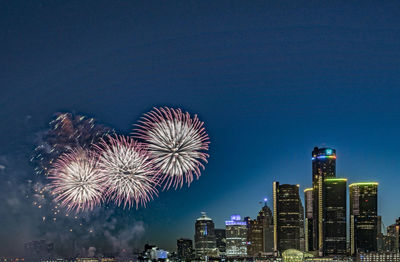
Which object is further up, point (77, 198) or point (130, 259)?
point (77, 198)

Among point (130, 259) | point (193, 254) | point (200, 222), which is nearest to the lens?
point (130, 259)

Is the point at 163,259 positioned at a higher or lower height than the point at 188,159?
lower

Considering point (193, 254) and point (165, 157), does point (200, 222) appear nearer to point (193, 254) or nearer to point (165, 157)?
point (193, 254)

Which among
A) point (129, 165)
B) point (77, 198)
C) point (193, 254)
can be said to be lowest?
point (193, 254)

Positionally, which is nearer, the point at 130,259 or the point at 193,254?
the point at 130,259

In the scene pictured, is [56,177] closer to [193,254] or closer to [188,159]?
[188,159]

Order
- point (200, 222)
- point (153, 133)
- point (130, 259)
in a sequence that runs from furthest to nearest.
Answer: point (200, 222) < point (130, 259) < point (153, 133)

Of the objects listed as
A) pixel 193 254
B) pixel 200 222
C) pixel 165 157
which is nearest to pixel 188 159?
pixel 165 157

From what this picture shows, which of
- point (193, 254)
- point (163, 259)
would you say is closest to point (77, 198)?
point (163, 259)

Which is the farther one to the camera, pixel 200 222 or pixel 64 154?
pixel 200 222
